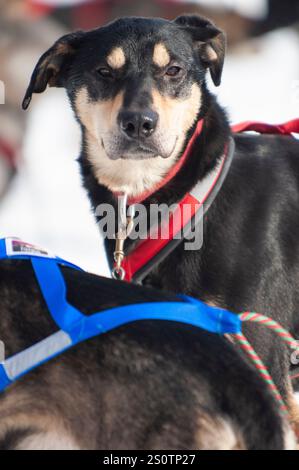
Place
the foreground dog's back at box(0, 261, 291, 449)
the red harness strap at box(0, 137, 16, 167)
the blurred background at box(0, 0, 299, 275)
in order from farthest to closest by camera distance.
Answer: the red harness strap at box(0, 137, 16, 167) < the blurred background at box(0, 0, 299, 275) < the foreground dog's back at box(0, 261, 291, 449)

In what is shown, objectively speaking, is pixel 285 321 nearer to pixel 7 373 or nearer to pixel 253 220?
pixel 253 220

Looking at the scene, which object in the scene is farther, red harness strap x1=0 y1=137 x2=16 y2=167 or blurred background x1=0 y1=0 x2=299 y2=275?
red harness strap x1=0 y1=137 x2=16 y2=167

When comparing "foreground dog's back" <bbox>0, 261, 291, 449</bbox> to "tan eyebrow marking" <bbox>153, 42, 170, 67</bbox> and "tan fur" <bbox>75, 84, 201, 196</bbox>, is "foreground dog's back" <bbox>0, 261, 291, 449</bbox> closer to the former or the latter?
"tan fur" <bbox>75, 84, 201, 196</bbox>

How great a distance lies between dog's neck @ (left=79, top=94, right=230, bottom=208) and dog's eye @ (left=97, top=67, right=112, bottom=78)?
24 cm

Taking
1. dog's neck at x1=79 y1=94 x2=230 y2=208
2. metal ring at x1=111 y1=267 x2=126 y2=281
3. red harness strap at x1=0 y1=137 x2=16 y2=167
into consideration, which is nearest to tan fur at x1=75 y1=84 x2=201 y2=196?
dog's neck at x1=79 y1=94 x2=230 y2=208

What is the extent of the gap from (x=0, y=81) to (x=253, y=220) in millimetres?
3807

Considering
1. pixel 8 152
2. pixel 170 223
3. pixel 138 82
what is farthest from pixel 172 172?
pixel 8 152

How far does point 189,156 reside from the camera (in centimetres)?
315

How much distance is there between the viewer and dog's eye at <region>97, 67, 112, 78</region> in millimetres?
3151

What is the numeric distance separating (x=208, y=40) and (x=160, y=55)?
26 cm

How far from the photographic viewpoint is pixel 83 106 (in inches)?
128

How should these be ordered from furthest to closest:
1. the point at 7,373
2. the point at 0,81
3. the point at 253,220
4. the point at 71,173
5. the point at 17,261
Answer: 1. the point at 71,173
2. the point at 0,81
3. the point at 253,220
4. the point at 17,261
5. the point at 7,373
